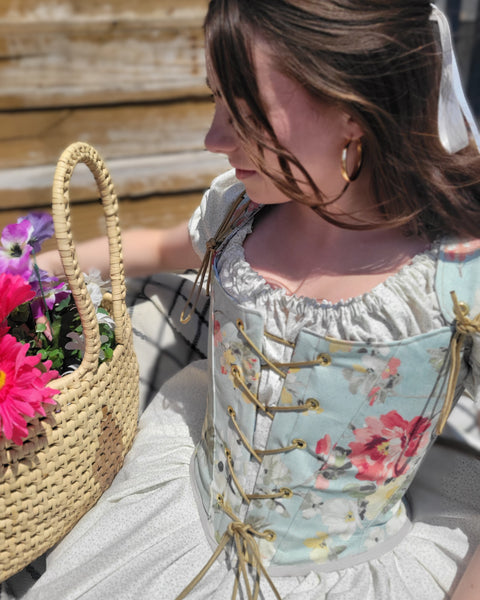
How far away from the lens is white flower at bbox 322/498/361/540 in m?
0.81

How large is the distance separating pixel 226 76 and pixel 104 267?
574 mm

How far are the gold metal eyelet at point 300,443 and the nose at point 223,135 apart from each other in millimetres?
384

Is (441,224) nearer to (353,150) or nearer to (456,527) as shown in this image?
(353,150)

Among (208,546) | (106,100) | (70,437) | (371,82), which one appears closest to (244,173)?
(371,82)

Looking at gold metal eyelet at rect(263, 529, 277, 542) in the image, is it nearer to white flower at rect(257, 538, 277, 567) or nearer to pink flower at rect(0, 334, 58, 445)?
white flower at rect(257, 538, 277, 567)

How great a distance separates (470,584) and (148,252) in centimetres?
79

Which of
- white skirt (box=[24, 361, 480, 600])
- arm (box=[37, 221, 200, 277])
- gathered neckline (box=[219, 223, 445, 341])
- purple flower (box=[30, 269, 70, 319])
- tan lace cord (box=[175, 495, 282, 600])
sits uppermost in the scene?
gathered neckline (box=[219, 223, 445, 341])

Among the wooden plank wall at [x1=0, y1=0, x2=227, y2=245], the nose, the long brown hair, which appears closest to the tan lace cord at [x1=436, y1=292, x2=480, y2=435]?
the long brown hair

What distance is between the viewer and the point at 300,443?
788mm

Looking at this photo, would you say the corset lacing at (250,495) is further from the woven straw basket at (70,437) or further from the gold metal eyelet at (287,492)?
the woven straw basket at (70,437)

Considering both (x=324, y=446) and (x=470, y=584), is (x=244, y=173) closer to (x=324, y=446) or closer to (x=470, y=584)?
(x=324, y=446)

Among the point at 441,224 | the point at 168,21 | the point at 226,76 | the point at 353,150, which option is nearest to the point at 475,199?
the point at 441,224

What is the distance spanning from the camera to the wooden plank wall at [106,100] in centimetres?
177

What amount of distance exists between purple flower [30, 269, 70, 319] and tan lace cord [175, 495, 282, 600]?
1.32 ft
